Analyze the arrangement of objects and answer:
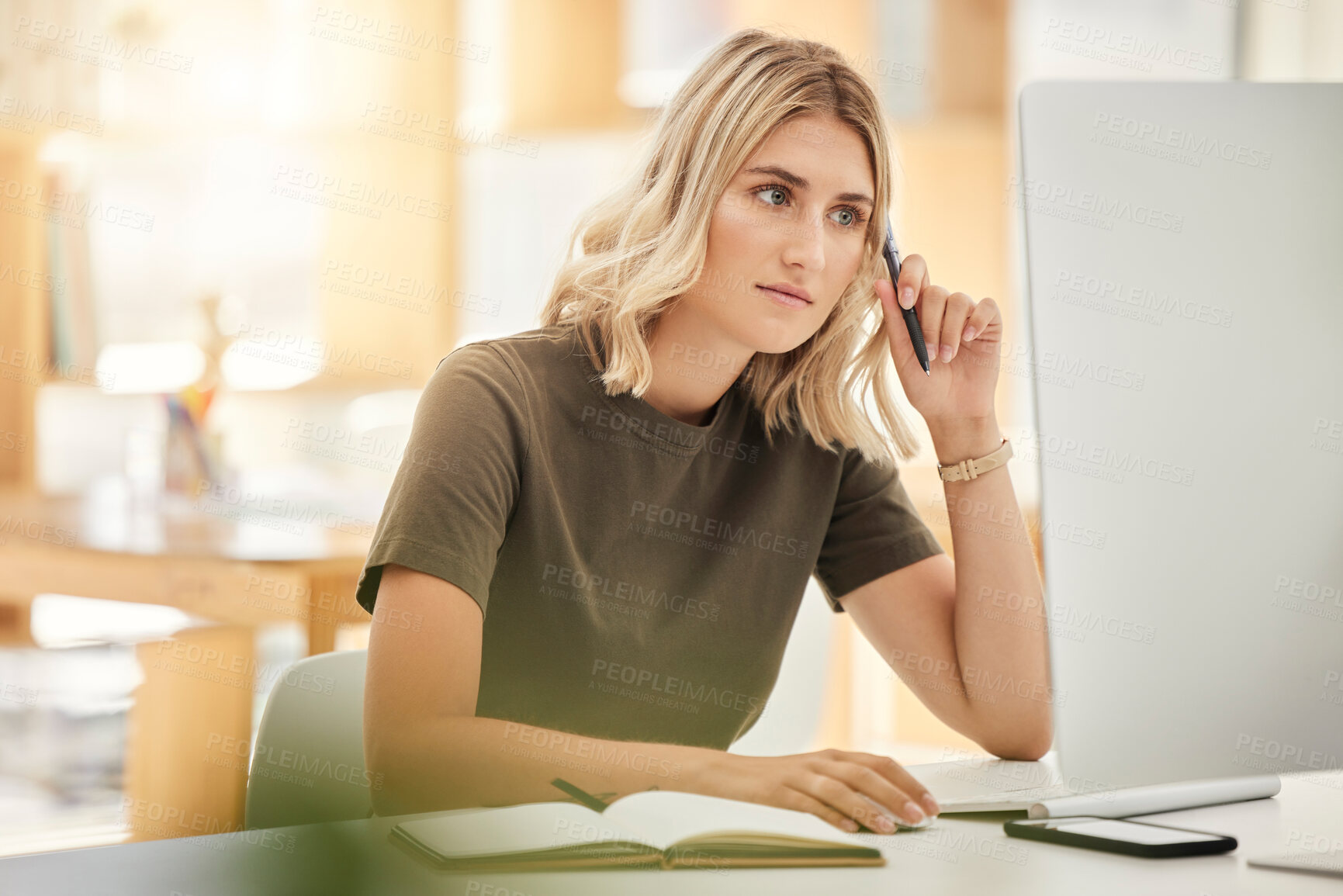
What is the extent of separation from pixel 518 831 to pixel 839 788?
202 mm

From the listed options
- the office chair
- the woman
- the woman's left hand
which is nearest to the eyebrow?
the woman

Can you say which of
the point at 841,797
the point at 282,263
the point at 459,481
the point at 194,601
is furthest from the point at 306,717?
the point at 282,263

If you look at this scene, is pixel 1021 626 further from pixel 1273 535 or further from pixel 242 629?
pixel 242 629

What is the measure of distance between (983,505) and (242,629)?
5.04ft

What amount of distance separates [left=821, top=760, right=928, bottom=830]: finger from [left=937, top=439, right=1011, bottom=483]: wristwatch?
1.58 ft

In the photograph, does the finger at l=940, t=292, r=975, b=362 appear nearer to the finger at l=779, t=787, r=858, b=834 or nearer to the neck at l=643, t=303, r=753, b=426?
the neck at l=643, t=303, r=753, b=426

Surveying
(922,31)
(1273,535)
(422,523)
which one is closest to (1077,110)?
(1273,535)

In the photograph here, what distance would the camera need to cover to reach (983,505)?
116 cm

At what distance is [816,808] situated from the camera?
0.71 metres

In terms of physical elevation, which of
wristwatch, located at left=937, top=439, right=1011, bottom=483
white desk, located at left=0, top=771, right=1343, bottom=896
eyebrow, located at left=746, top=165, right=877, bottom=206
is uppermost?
eyebrow, located at left=746, top=165, right=877, bottom=206

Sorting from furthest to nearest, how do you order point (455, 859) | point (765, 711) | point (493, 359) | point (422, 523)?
point (765, 711), point (493, 359), point (422, 523), point (455, 859)

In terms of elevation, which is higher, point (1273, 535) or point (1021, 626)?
point (1273, 535)

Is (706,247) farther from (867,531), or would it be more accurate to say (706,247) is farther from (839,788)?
(839,788)

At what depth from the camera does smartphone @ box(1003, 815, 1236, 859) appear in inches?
26.2
